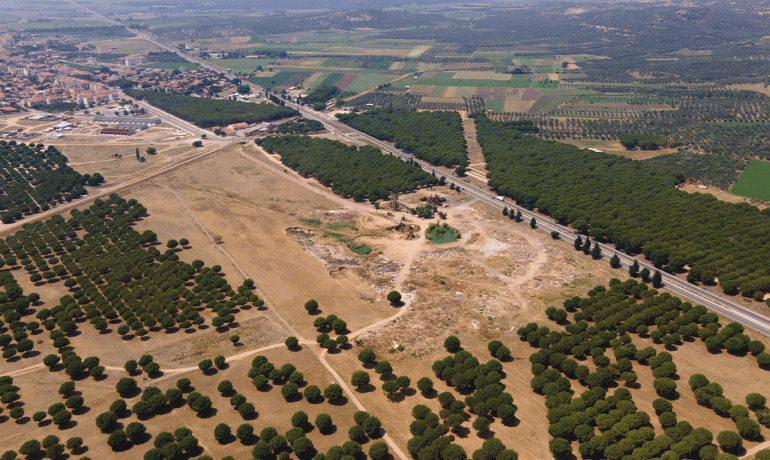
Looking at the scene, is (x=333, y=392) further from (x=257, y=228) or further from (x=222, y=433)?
(x=257, y=228)

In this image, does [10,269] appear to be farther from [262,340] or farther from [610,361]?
[610,361]

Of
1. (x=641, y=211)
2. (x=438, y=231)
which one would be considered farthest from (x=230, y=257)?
(x=641, y=211)

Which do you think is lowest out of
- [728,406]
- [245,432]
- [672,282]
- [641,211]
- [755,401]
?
[245,432]

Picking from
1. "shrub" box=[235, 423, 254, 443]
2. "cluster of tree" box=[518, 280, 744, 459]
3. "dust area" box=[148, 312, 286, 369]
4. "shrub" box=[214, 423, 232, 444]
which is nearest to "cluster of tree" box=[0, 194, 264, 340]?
"dust area" box=[148, 312, 286, 369]

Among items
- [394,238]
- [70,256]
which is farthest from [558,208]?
[70,256]

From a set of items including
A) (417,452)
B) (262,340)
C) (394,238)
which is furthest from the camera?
(394,238)

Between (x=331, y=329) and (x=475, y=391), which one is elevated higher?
(x=475, y=391)

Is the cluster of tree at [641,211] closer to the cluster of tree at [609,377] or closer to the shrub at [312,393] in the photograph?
the cluster of tree at [609,377]
